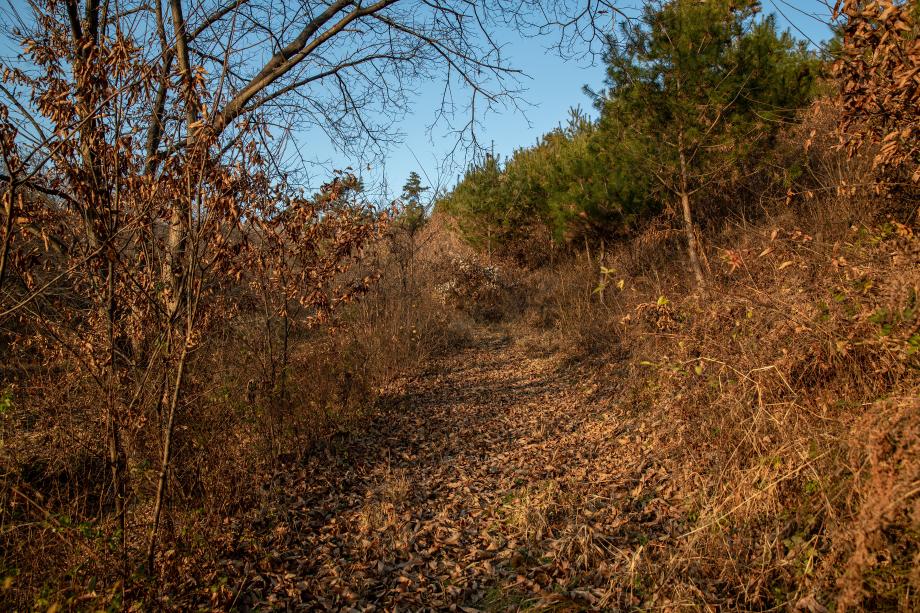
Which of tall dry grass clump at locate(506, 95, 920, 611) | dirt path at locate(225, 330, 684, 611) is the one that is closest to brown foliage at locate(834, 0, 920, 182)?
tall dry grass clump at locate(506, 95, 920, 611)

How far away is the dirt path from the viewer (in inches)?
129

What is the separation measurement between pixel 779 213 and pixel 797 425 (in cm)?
740

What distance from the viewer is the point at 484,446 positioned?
5.81m

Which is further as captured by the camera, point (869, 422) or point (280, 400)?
point (280, 400)

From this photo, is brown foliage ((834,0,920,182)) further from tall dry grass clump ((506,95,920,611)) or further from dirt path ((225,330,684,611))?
dirt path ((225,330,684,611))

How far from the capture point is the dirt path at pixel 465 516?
3268mm

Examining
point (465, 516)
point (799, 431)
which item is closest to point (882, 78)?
point (799, 431)

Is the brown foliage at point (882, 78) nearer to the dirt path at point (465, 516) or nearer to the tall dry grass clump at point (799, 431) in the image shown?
the tall dry grass clump at point (799, 431)

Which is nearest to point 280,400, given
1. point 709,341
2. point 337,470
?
point 337,470

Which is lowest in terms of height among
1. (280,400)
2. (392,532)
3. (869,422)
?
(392,532)

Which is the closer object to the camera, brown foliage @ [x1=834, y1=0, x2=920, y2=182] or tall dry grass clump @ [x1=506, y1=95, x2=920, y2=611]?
tall dry grass clump @ [x1=506, y1=95, x2=920, y2=611]

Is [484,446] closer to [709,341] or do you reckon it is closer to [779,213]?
[709,341]

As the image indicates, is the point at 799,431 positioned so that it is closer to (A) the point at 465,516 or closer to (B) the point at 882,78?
(B) the point at 882,78

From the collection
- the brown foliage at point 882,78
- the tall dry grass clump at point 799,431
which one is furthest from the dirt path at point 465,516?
the brown foliage at point 882,78
